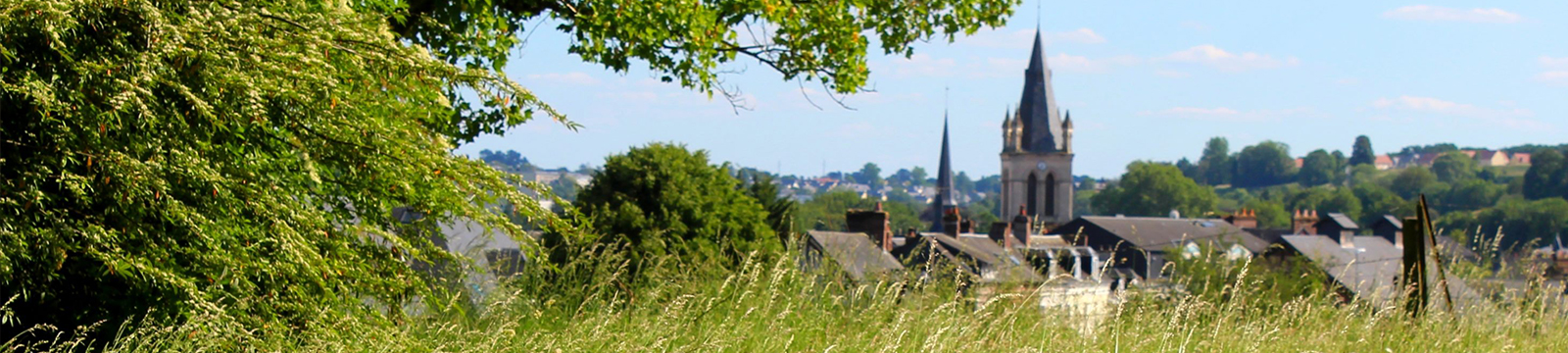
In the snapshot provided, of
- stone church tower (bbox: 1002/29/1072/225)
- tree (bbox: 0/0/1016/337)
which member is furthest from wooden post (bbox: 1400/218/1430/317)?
stone church tower (bbox: 1002/29/1072/225)

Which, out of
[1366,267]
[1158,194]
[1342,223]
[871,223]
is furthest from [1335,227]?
[1158,194]

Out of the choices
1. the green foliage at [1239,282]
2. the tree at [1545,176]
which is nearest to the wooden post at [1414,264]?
the green foliage at [1239,282]

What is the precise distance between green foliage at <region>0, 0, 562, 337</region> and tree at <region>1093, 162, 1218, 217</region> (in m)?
159

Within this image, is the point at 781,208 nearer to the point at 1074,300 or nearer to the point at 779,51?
the point at 779,51

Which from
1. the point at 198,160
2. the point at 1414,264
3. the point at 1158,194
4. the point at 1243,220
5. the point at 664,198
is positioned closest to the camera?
the point at 198,160

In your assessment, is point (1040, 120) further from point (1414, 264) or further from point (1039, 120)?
point (1414, 264)

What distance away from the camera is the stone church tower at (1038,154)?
110562mm

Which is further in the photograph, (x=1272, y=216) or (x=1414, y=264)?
(x=1272, y=216)

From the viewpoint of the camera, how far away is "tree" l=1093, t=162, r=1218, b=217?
159375 millimetres

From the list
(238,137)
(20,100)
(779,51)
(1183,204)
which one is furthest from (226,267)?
(1183,204)

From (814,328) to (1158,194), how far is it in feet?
531

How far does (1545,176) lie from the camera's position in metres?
133

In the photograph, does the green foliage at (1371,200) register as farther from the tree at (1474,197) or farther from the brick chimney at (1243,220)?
the brick chimney at (1243,220)

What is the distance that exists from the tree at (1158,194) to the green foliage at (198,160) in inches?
6245
